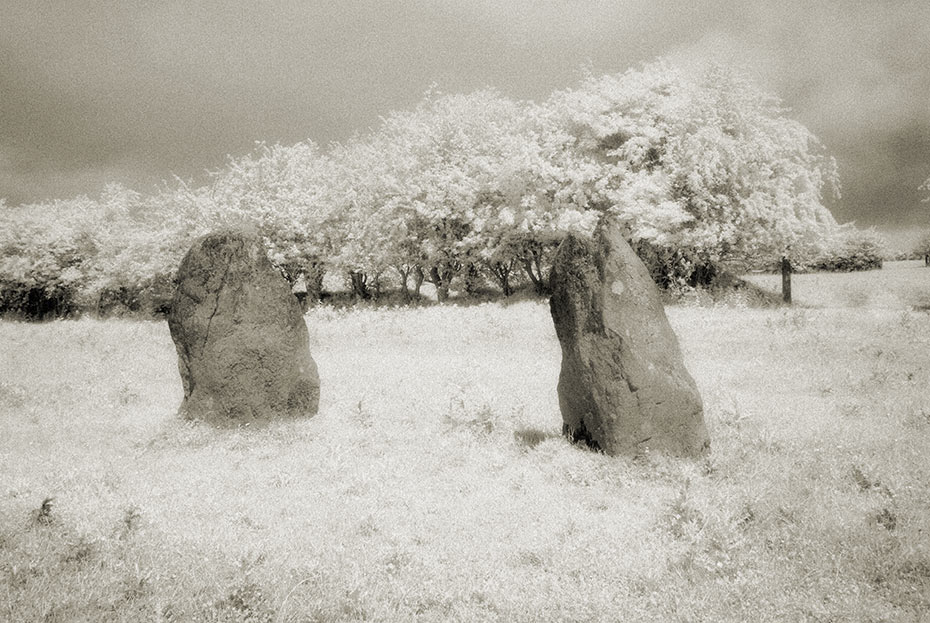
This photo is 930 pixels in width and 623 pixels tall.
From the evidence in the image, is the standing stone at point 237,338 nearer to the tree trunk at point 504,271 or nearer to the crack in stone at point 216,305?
the crack in stone at point 216,305

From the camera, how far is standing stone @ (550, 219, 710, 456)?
793 centimetres

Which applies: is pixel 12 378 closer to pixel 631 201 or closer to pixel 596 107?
pixel 631 201

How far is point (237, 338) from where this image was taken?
420 inches

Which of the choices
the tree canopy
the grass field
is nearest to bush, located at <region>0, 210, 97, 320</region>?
the tree canopy

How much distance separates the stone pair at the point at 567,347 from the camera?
7.96 meters

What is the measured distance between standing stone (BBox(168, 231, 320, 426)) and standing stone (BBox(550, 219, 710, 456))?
17.6 feet

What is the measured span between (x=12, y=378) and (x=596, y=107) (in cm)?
2736

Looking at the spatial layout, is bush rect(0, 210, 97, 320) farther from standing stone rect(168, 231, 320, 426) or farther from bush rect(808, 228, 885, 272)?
bush rect(808, 228, 885, 272)

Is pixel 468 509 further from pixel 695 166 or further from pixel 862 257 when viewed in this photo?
pixel 862 257

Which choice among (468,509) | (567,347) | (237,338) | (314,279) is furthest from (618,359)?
(314,279)

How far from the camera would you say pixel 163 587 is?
4.68 meters

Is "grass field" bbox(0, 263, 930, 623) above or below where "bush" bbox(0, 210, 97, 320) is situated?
below

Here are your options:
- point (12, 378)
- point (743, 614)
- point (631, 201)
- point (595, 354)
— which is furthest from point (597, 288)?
point (631, 201)

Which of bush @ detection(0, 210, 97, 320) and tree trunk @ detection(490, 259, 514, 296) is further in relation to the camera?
bush @ detection(0, 210, 97, 320)
